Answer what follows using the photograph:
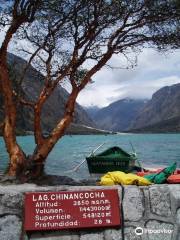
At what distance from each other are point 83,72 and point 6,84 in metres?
4.40

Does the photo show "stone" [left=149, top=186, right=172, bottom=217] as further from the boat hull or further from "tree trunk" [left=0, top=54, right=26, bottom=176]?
the boat hull

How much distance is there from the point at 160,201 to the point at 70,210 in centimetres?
163

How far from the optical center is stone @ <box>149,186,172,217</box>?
796cm

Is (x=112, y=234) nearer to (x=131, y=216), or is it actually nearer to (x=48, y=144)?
(x=131, y=216)

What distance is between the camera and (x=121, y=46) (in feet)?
50.3

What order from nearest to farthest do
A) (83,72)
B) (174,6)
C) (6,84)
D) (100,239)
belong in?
(100,239) → (6,84) → (174,6) → (83,72)

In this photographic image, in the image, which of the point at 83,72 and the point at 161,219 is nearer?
the point at 161,219

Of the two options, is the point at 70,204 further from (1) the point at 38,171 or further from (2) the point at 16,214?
(1) the point at 38,171

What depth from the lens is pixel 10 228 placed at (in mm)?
7773

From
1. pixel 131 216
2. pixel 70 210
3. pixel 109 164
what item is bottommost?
pixel 109 164

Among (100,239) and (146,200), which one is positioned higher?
(146,200)

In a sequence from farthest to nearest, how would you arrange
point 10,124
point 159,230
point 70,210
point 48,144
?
point 48,144, point 10,124, point 159,230, point 70,210

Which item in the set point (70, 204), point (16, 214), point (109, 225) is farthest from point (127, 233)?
point (16, 214)

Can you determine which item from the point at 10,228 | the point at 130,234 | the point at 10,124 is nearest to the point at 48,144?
the point at 10,124
